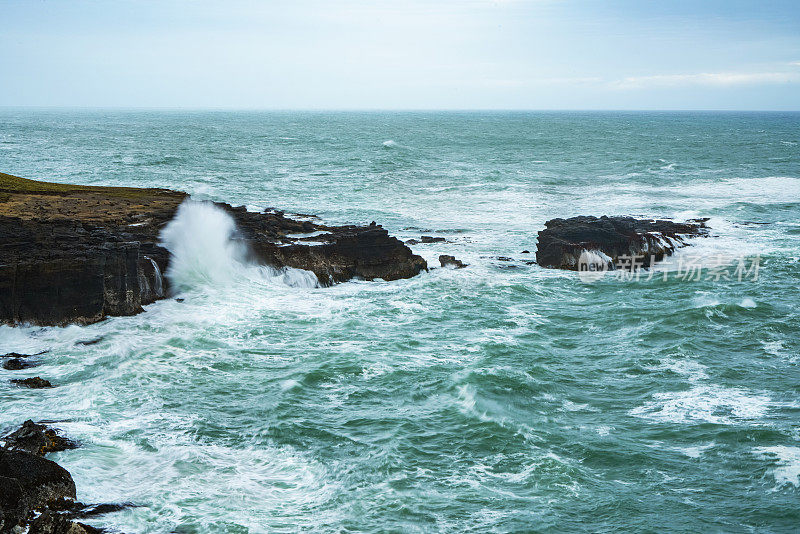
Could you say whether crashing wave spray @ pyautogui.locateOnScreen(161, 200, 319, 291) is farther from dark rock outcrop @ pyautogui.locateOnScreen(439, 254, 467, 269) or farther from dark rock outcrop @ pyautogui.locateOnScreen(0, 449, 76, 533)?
dark rock outcrop @ pyautogui.locateOnScreen(0, 449, 76, 533)

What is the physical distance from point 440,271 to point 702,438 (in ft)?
45.1

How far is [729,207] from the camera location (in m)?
41.8

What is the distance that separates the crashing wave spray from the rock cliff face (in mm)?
392

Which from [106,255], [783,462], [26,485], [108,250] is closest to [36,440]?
[26,485]

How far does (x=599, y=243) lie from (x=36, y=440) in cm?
2116

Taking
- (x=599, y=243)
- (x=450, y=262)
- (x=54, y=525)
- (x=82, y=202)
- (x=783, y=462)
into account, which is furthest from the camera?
(x=82, y=202)

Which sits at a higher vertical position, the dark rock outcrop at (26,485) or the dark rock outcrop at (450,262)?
the dark rock outcrop at (450,262)

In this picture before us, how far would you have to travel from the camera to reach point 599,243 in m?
27.6

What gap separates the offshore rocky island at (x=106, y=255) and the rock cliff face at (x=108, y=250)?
0.03 metres

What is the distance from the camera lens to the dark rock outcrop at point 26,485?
32.8 ft

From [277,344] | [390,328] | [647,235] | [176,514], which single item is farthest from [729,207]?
[176,514]

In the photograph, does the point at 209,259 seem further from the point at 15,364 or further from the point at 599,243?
the point at 599,243

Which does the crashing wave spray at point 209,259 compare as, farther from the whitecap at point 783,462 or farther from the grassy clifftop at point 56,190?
the whitecap at point 783,462

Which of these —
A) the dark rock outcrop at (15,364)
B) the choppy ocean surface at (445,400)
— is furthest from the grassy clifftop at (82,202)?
the dark rock outcrop at (15,364)
